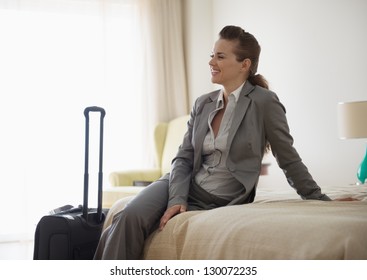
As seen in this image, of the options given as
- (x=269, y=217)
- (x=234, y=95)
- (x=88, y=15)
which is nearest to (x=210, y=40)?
(x=88, y=15)

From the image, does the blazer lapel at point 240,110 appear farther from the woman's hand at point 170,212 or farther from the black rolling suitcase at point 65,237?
the black rolling suitcase at point 65,237

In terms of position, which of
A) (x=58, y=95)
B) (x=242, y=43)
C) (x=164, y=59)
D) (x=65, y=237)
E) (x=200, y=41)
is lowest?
(x=65, y=237)

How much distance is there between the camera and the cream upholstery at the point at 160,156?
16.9 ft

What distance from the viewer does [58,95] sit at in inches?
228

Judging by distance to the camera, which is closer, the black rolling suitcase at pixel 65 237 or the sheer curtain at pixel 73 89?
the black rolling suitcase at pixel 65 237

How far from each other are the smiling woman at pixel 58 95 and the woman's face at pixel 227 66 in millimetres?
3656

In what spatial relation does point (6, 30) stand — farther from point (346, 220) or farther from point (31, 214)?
point (346, 220)

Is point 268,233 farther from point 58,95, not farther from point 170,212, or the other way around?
point 58,95

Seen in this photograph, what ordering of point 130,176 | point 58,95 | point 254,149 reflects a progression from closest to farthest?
point 254,149
point 130,176
point 58,95

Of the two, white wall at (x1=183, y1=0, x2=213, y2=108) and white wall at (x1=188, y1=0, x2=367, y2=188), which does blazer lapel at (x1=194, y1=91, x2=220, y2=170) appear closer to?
white wall at (x1=188, y1=0, x2=367, y2=188)

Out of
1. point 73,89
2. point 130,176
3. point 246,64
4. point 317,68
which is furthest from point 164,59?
point 246,64

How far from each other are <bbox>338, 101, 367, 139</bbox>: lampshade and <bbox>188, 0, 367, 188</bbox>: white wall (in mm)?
317

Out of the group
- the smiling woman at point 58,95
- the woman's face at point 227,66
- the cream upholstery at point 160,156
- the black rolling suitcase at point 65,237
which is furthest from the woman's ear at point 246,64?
the smiling woman at point 58,95

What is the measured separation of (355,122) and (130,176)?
223cm
